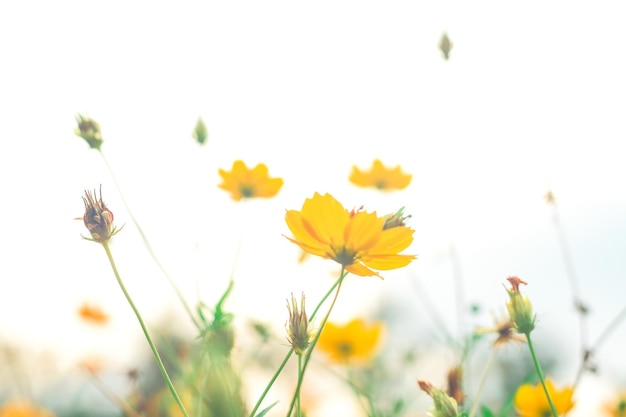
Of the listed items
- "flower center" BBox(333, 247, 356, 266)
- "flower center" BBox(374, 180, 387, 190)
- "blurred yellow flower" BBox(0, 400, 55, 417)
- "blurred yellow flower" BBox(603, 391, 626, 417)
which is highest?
"flower center" BBox(374, 180, 387, 190)

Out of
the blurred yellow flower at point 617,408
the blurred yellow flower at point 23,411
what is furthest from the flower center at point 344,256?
the blurred yellow flower at point 23,411

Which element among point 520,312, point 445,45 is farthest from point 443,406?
point 445,45

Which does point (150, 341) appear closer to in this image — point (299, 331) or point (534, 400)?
point (299, 331)

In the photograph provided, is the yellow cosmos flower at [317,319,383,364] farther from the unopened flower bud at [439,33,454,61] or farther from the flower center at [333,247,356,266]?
the flower center at [333,247,356,266]

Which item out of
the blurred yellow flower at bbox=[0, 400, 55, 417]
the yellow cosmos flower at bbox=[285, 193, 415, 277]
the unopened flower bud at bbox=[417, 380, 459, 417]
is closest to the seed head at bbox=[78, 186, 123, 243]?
the yellow cosmos flower at bbox=[285, 193, 415, 277]

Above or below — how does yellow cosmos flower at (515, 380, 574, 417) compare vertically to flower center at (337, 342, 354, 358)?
above
